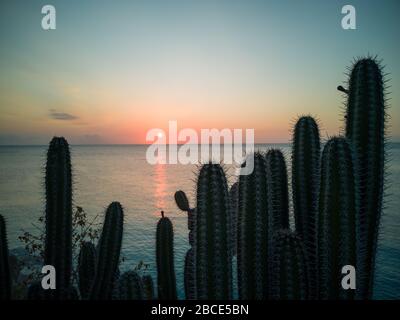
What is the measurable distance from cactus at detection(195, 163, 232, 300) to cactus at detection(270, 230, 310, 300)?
64 cm

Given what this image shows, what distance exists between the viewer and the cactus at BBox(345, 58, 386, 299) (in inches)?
171

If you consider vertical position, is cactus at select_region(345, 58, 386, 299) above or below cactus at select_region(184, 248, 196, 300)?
above

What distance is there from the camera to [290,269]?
3996 millimetres

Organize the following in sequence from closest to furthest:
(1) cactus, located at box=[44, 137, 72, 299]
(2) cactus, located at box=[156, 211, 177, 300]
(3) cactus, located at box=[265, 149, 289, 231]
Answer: (3) cactus, located at box=[265, 149, 289, 231] < (1) cactus, located at box=[44, 137, 72, 299] < (2) cactus, located at box=[156, 211, 177, 300]

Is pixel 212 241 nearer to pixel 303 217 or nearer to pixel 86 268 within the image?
pixel 303 217

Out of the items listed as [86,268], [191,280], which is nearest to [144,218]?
[86,268]

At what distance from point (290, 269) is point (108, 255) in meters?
3.57

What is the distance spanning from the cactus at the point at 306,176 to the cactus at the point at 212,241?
4.72 ft

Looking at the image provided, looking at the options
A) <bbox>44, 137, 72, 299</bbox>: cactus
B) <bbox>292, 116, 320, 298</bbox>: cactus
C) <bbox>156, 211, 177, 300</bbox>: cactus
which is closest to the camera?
<bbox>292, 116, 320, 298</bbox>: cactus

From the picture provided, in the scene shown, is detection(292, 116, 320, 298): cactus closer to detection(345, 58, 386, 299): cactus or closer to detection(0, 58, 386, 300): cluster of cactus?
detection(0, 58, 386, 300): cluster of cactus

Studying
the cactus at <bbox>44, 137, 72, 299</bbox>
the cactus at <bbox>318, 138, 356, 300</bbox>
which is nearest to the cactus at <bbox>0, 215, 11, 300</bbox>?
the cactus at <bbox>44, 137, 72, 299</bbox>
